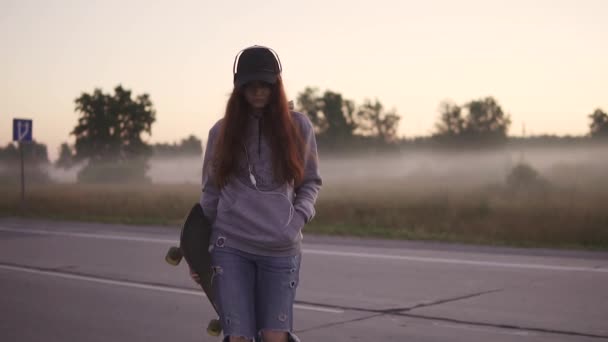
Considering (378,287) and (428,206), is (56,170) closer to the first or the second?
(428,206)

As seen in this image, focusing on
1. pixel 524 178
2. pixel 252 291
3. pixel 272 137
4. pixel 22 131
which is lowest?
pixel 252 291

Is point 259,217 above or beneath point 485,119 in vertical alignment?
beneath

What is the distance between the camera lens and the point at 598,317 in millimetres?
7277

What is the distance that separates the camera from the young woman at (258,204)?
139 inches

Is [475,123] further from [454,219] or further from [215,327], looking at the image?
[215,327]

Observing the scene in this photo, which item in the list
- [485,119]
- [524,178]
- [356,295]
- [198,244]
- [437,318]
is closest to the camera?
[198,244]

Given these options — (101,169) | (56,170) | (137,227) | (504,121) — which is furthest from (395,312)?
(56,170)

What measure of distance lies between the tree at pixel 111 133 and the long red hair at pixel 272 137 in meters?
66.6

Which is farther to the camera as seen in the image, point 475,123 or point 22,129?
point 475,123

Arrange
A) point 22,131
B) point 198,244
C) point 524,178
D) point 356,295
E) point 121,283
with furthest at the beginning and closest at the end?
point 524,178
point 22,131
point 121,283
point 356,295
point 198,244

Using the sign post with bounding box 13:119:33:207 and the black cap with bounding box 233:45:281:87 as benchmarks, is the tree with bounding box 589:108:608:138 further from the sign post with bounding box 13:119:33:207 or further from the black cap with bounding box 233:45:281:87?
the black cap with bounding box 233:45:281:87

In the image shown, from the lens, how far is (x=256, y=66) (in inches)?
141

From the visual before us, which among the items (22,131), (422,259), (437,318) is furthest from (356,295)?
(22,131)

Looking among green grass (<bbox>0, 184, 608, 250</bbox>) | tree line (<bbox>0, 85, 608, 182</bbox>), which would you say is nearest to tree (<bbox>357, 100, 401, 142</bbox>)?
tree line (<bbox>0, 85, 608, 182</bbox>)
